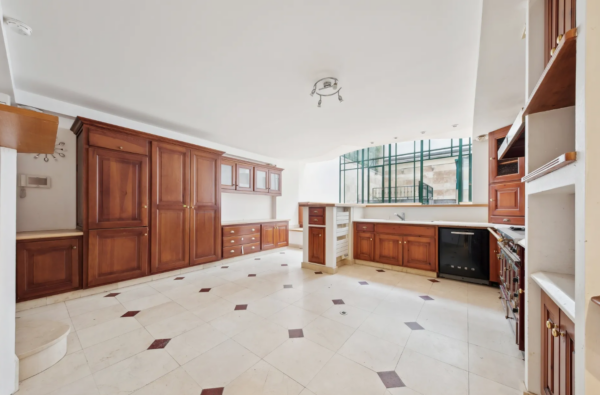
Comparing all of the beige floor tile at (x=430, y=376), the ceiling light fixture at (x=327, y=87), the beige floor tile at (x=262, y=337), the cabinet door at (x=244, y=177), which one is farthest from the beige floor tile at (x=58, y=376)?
the cabinet door at (x=244, y=177)

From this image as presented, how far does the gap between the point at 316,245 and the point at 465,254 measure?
225 cm

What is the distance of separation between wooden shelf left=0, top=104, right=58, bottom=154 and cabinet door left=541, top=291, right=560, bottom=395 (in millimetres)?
2380

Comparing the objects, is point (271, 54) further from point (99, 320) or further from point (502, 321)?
point (502, 321)

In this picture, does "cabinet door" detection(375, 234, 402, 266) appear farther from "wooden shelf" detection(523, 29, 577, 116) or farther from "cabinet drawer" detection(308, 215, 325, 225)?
"wooden shelf" detection(523, 29, 577, 116)

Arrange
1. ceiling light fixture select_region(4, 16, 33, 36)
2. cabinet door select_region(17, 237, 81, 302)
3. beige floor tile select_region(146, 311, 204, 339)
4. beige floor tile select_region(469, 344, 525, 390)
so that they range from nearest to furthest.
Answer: beige floor tile select_region(469, 344, 525, 390), ceiling light fixture select_region(4, 16, 33, 36), beige floor tile select_region(146, 311, 204, 339), cabinet door select_region(17, 237, 81, 302)

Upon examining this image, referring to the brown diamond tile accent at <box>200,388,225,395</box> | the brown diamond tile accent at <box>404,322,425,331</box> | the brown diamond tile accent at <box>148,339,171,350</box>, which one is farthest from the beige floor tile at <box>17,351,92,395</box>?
the brown diamond tile accent at <box>404,322,425,331</box>

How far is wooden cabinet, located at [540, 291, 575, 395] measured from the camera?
88 cm

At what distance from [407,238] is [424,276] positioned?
0.63 m

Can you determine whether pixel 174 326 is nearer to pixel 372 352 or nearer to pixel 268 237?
pixel 372 352

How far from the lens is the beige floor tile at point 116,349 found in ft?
5.35

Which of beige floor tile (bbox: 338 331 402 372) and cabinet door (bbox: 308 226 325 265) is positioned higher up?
cabinet door (bbox: 308 226 325 265)

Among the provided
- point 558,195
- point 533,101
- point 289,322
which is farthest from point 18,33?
point 558,195

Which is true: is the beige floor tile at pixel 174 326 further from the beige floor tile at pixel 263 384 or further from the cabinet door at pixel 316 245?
the cabinet door at pixel 316 245

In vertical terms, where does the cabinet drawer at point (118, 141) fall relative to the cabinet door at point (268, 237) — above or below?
above
